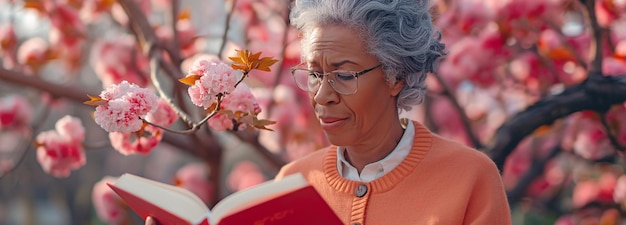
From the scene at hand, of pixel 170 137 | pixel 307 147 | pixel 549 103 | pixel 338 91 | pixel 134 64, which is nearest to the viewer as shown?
pixel 338 91

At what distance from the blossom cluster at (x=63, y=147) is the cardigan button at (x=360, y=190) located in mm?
Result: 1711

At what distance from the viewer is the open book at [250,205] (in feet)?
5.70

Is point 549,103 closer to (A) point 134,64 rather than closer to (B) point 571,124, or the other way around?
(B) point 571,124

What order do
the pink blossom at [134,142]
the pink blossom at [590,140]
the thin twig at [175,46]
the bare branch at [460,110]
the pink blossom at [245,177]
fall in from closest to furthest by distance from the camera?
the pink blossom at [134,142] < the thin twig at [175,46] < the bare branch at [460,110] < the pink blossom at [590,140] < the pink blossom at [245,177]

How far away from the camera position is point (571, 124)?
4.43 m

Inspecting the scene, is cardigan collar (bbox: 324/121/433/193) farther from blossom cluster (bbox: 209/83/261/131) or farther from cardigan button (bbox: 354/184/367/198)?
blossom cluster (bbox: 209/83/261/131)

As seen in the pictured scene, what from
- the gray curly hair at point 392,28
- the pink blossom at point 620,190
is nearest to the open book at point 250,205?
the gray curly hair at point 392,28

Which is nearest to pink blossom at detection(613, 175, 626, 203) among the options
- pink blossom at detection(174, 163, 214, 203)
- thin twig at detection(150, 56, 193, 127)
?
pink blossom at detection(174, 163, 214, 203)

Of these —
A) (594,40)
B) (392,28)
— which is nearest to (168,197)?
(392,28)

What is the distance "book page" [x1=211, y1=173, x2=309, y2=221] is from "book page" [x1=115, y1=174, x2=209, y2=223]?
36 mm

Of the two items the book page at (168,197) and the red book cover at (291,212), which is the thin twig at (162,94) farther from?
the red book cover at (291,212)

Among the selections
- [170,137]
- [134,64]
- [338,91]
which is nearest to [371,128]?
[338,91]

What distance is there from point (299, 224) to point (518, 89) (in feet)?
10.0

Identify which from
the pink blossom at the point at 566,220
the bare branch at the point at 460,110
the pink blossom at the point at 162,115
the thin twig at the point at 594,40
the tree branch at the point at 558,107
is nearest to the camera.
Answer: the pink blossom at the point at 162,115
